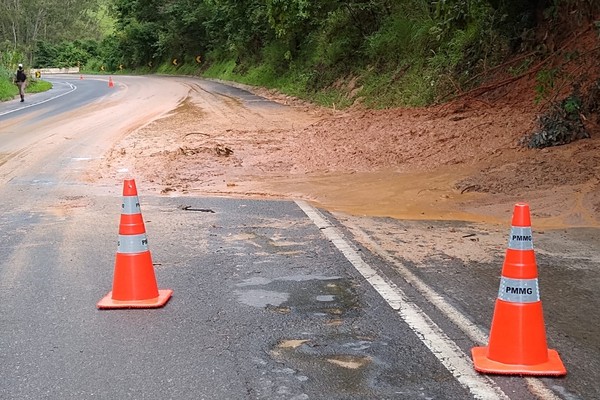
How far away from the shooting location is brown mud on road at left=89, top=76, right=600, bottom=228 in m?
8.93

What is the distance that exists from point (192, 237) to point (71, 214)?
2211mm

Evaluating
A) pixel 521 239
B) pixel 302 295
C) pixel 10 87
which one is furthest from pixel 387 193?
pixel 10 87

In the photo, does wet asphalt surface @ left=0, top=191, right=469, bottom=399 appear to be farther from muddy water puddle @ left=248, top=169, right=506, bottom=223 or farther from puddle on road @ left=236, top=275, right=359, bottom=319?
muddy water puddle @ left=248, top=169, right=506, bottom=223

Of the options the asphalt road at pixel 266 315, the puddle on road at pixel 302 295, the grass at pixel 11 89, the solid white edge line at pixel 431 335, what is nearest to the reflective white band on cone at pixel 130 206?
the asphalt road at pixel 266 315

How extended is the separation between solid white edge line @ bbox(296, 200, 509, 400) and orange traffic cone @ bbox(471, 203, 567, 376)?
100 mm

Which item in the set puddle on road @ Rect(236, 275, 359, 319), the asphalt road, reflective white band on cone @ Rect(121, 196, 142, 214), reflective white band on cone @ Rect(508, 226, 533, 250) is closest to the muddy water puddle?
the asphalt road

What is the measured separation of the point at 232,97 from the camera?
2847cm

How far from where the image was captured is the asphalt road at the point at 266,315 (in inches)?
145

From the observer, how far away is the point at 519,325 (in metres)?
3.86

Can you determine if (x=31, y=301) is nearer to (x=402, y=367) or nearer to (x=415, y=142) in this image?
(x=402, y=367)

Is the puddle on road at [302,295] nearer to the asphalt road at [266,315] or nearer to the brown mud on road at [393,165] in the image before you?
the asphalt road at [266,315]

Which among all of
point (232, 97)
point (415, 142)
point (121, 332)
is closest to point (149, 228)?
point (121, 332)

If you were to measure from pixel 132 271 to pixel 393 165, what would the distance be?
23.8ft

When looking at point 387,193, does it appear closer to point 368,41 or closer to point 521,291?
point 521,291
